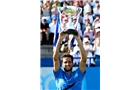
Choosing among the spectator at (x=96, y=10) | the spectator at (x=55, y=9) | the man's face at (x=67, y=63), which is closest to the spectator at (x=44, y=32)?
the spectator at (x=55, y=9)

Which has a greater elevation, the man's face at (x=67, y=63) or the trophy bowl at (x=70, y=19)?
the trophy bowl at (x=70, y=19)

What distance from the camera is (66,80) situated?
3207 mm

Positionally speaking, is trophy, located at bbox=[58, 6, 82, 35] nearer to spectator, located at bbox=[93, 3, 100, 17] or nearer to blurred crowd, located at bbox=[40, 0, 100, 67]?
blurred crowd, located at bbox=[40, 0, 100, 67]

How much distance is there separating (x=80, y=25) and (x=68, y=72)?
428 millimetres

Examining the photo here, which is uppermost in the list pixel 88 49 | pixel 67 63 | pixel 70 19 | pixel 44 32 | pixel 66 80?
pixel 70 19

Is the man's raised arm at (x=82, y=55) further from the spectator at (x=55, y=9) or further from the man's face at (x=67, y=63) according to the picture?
the spectator at (x=55, y=9)

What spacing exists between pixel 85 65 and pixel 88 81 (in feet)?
0.47

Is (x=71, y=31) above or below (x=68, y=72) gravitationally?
above

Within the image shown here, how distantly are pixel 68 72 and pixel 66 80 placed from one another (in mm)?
74

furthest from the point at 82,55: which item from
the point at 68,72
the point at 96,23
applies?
the point at 96,23

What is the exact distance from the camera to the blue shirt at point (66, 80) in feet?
10.5

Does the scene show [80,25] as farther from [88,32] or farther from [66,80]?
[66,80]
